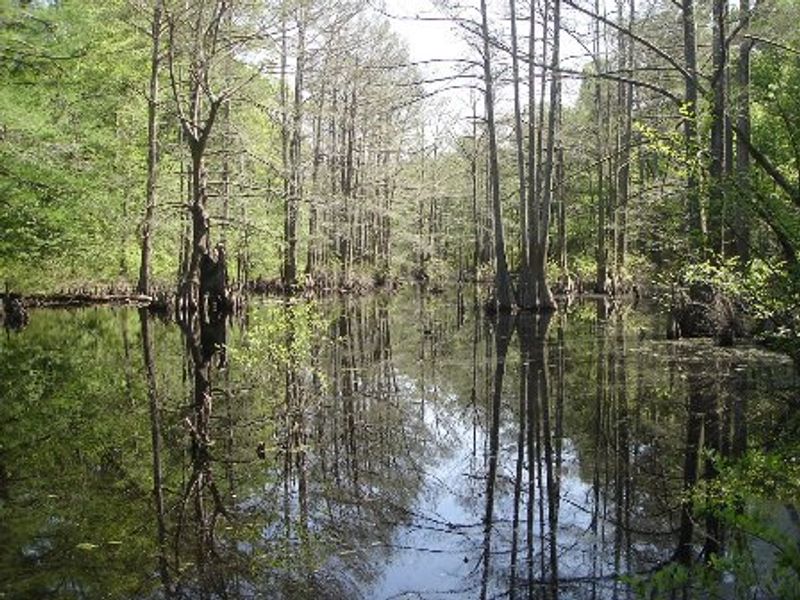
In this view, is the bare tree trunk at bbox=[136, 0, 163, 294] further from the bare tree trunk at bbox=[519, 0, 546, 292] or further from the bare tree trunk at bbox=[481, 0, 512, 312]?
the bare tree trunk at bbox=[519, 0, 546, 292]

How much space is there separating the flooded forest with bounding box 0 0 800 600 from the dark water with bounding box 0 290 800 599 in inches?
1.1

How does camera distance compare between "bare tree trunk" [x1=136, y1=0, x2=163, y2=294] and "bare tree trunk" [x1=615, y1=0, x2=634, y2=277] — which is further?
"bare tree trunk" [x1=615, y1=0, x2=634, y2=277]

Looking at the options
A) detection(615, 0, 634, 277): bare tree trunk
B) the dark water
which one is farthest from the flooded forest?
detection(615, 0, 634, 277): bare tree trunk

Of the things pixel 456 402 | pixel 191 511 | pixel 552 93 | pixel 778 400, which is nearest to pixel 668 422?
pixel 778 400

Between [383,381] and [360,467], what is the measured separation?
396cm

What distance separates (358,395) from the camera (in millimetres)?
8211

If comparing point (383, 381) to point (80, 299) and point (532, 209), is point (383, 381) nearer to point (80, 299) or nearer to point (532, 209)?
point (532, 209)

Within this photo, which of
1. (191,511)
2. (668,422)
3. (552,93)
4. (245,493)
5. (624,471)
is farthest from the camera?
(552,93)

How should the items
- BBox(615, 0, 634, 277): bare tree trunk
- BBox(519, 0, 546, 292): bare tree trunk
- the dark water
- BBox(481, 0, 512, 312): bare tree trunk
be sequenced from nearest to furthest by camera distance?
1. the dark water
2. BBox(481, 0, 512, 312): bare tree trunk
3. BBox(519, 0, 546, 292): bare tree trunk
4. BBox(615, 0, 634, 277): bare tree trunk

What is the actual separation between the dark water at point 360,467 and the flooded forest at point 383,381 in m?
0.03

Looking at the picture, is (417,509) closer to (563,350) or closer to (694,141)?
(694,141)

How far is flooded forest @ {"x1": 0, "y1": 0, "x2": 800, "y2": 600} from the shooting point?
12.1 ft

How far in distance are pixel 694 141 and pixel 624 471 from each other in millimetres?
2282

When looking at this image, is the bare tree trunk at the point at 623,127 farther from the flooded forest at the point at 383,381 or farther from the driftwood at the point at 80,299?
the driftwood at the point at 80,299
